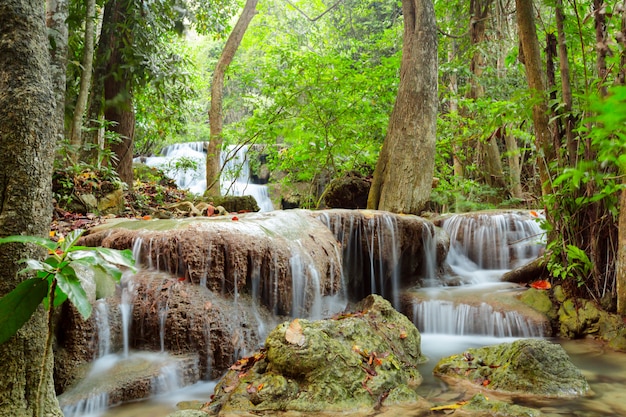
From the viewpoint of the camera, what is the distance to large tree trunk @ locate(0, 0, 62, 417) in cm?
188

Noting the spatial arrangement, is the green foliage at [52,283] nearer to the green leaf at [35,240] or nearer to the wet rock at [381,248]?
the green leaf at [35,240]

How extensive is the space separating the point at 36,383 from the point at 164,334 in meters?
2.21

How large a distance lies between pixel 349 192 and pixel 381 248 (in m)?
3.24

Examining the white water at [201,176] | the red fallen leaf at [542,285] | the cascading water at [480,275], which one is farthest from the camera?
the white water at [201,176]

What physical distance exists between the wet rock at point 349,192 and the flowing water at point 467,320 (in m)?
2.06

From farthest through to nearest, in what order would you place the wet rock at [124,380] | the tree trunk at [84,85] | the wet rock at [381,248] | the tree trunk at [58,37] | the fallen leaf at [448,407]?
the tree trunk at [84,85] < the tree trunk at [58,37] < the wet rock at [381,248] < the wet rock at [124,380] < the fallen leaf at [448,407]

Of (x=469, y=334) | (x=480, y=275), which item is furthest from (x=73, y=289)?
(x=480, y=275)

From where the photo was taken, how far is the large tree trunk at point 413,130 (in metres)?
8.44

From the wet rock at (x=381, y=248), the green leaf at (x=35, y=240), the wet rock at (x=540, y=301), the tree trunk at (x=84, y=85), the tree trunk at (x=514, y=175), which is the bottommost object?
the wet rock at (x=540, y=301)

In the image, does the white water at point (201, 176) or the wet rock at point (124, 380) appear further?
the white water at point (201, 176)

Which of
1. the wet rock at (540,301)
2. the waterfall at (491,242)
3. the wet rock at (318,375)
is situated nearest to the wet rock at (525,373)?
the wet rock at (318,375)

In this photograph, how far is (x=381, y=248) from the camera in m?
6.64

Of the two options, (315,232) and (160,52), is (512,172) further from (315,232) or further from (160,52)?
(160,52)

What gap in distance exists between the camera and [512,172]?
12102 mm
